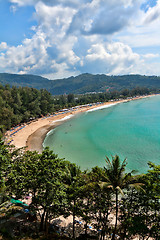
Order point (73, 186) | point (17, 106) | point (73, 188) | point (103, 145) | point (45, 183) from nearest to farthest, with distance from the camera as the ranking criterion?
point (45, 183) → point (73, 188) → point (73, 186) → point (103, 145) → point (17, 106)

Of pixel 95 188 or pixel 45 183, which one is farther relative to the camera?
pixel 95 188

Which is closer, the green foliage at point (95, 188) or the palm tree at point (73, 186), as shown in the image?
the green foliage at point (95, 188)

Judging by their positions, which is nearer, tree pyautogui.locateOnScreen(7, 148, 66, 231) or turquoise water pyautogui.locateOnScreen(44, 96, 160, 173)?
tree pyautogui.locateOnScreen(7, 148, 66, 231)

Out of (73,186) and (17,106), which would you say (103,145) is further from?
(17,106)

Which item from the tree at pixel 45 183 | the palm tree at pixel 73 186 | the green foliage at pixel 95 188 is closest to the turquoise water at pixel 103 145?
the palm tree at pixel 73 186

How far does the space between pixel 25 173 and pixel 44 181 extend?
292 centimetres

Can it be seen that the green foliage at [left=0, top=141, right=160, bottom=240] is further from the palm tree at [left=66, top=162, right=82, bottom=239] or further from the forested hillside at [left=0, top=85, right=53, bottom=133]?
the forested hillside at [left=0, top=85, right=53, bottom=133]

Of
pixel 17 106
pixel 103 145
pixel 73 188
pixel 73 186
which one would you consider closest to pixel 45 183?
pixel 73 188

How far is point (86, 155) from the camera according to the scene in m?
40.7

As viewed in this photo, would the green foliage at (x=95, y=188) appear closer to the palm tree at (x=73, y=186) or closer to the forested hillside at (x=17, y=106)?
the palm tree at (x=73, y=186)

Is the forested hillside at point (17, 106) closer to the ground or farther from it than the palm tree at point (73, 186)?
farther from it

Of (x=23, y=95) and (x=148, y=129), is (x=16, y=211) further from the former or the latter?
(x=23, y=95)

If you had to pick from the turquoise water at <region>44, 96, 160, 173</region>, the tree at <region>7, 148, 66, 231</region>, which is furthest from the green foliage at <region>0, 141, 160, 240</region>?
the turquoise water at <region>44, 96, 160, 173</region>

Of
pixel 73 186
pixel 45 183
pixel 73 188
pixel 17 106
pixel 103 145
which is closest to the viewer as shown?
pixel 45 183
